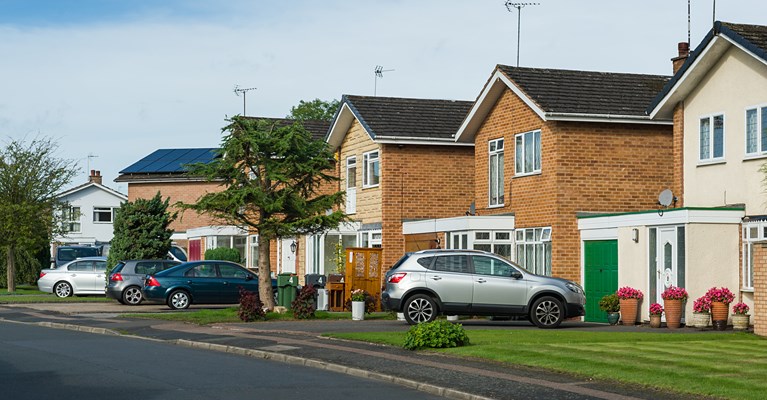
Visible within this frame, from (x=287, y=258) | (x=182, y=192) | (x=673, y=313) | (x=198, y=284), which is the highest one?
(x=182, y=192)

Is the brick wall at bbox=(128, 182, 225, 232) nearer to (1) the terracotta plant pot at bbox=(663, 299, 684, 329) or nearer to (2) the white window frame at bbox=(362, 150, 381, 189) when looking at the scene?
(2) the white window frame at bbox=(362, 150, 381, 189)

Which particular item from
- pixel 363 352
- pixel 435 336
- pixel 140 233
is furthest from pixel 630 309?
pixel 140 233

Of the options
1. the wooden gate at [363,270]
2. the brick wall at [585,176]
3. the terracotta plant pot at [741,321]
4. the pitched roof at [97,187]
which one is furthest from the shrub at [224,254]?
the pitched roof at [97,187]

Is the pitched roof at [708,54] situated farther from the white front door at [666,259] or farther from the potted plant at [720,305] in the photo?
the potted plant at [720,305]

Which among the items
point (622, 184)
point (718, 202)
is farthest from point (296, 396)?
point (622, 184)

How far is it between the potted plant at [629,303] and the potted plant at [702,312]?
2170 mm

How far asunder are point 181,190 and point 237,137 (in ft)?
135

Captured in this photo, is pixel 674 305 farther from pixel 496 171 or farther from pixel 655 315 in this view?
pixel 496 171

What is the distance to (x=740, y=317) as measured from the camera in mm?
25438

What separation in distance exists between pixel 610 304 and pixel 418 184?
11.5 meters

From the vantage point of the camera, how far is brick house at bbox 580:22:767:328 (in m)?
26.5

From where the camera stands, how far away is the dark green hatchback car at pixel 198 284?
35656 millimetres

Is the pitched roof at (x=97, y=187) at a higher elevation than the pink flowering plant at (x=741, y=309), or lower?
higher

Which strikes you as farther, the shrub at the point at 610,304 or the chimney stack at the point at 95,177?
the chimney stack at the point at 95,177
